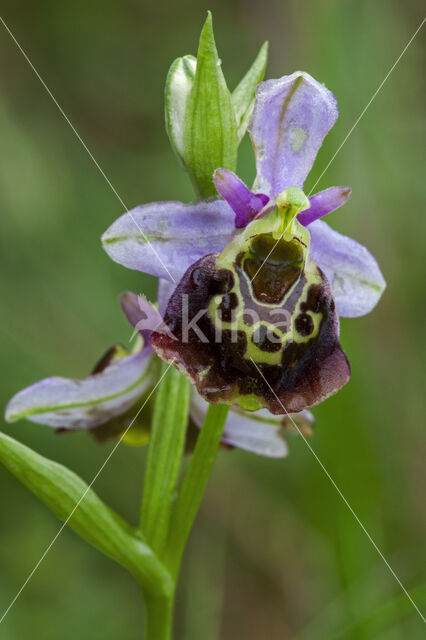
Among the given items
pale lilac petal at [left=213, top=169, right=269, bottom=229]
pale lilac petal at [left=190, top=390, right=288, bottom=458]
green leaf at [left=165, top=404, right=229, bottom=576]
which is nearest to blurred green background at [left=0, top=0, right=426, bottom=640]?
pale lilac petal at [left=190, top=390, right=288, bottom=458]

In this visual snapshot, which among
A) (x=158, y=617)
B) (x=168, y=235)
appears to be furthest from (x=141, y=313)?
(x=158, y=617)

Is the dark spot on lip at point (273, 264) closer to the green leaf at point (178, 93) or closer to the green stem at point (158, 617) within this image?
the green leaf at point (178, 93)

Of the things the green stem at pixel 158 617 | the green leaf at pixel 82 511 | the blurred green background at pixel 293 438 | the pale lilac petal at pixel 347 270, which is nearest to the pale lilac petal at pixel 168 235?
the pale lilac petal at pixel 347 270

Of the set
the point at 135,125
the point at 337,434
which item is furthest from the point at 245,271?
the point at 135,125

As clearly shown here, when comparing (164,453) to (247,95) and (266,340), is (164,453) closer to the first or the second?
(266,340)

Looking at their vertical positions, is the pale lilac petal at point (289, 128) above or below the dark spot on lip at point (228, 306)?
above

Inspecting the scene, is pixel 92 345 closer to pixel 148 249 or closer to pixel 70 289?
pixel 70 289
